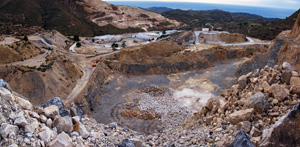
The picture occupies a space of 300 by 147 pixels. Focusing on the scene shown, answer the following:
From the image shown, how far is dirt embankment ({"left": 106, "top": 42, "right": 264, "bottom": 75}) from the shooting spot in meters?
38.8

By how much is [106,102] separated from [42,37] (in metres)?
34.5

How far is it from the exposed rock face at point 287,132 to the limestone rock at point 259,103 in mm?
2711

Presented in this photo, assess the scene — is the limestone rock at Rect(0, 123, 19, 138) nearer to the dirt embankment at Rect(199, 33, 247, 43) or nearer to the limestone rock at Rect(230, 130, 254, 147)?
the limestone rock at Rect(230, 130, 254, 147)

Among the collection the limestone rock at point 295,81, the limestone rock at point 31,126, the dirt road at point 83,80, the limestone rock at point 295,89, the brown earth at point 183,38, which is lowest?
the dirt road at point 83,80

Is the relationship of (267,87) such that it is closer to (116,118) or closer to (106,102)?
(116,118)

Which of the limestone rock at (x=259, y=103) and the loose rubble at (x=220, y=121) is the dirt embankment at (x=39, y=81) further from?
the limestone rock at (x=259, y=103)

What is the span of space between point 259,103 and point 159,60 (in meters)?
31.7

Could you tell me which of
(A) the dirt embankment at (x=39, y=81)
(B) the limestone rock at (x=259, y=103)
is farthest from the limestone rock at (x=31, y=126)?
(A) the dirt embankment at (x=39, y=81)

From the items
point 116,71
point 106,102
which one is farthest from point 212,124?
point 116,71

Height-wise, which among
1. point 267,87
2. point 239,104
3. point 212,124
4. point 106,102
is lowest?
point 106,102

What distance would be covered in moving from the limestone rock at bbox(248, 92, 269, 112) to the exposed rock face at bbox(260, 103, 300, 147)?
271 cm

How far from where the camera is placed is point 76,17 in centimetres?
8706

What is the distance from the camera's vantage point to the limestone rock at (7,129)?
5.27 metres

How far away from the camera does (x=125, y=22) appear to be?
326 ft
